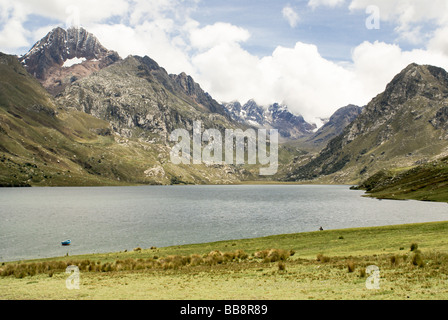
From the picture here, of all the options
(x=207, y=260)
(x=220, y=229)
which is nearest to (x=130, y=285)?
(x=207, y=260)

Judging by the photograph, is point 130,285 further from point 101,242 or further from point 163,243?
point 101,242

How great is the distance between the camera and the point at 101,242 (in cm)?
7794

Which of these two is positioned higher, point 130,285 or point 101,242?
point 130,285

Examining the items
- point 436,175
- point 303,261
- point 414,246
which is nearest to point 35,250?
point 303,261

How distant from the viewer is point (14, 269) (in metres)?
38.7

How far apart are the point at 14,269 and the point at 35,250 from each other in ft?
110

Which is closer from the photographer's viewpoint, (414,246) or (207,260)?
(414,246)

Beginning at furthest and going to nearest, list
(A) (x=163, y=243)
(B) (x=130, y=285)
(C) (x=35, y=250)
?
(A) (x=163, y=243) → (C) (x=35, y=250) → (B) (x=130, y=285)
